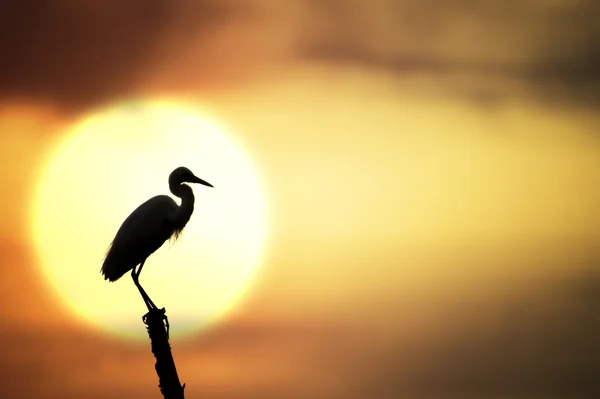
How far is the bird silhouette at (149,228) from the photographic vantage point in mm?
23609

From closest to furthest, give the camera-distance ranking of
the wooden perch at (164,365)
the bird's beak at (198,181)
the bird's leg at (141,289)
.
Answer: the wooden perch at (164,365)
the bird's leg at (141,289)
the bird's beak at (198,181)

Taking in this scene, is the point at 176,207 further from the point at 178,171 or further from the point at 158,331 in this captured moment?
the point at 158,331

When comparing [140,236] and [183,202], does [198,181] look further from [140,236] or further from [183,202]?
[140,236]

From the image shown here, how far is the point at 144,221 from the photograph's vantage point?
24.1m

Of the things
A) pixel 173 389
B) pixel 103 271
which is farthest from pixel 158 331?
pixel 103 271

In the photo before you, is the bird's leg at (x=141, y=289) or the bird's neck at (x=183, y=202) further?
the bird's neck at (x=183, y=202)

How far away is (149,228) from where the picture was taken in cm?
2411

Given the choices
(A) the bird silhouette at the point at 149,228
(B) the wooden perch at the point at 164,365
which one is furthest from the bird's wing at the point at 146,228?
(B) the wooden perch at the point at 164,365

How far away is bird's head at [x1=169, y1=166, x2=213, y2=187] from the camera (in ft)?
80.9

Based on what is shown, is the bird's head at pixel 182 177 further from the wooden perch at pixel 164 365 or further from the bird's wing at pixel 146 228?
the wooden perch at pixel 164 365

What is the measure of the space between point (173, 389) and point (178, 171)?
10639mm

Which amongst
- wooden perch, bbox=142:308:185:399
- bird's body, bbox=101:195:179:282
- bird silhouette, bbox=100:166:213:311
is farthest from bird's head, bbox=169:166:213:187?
wooden perch, bbox=142:308:185:399

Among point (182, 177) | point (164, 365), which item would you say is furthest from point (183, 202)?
point (164, 365)

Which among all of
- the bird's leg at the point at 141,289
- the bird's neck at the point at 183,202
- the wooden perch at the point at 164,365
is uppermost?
the bird's neck at the point at 183,202
